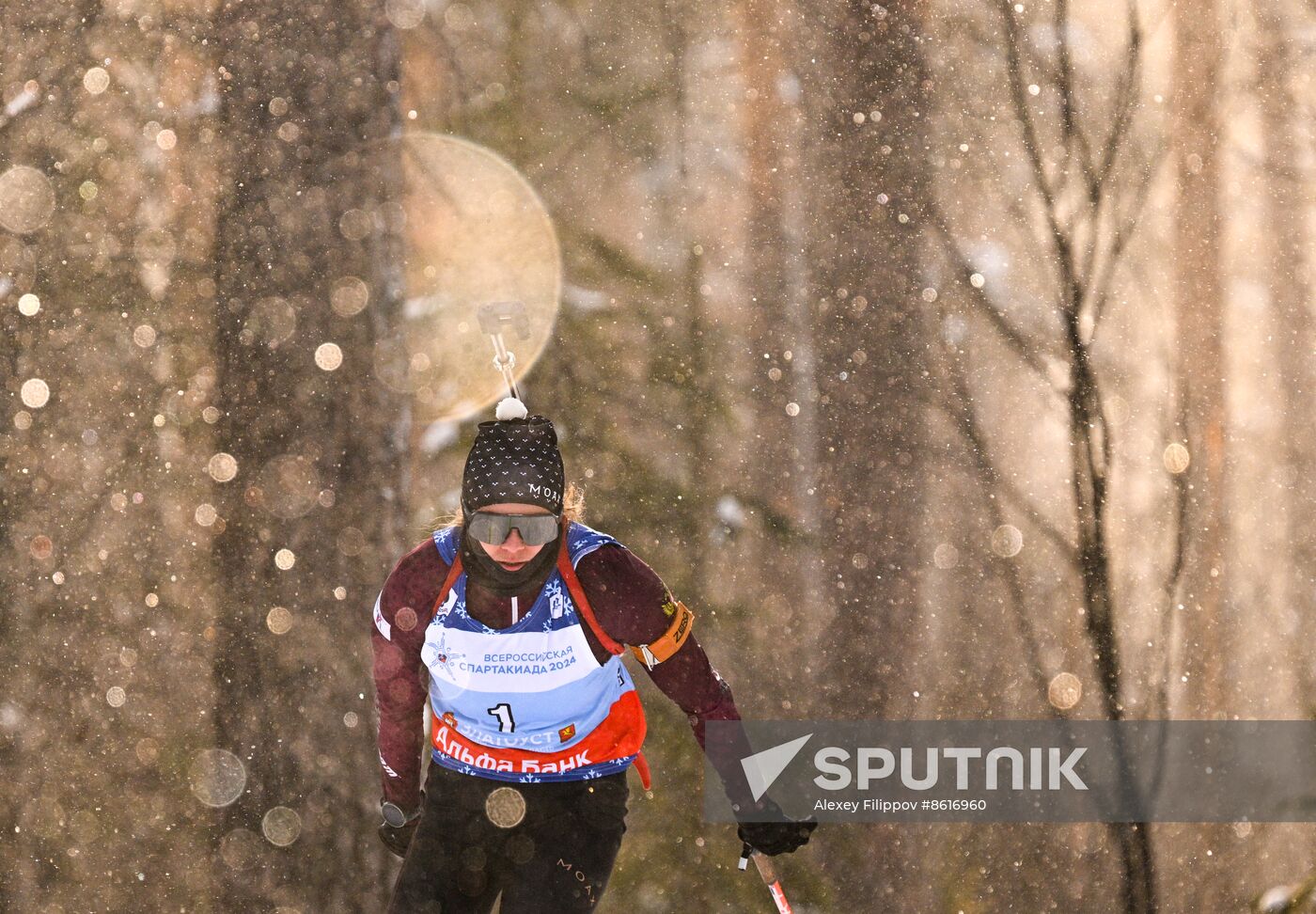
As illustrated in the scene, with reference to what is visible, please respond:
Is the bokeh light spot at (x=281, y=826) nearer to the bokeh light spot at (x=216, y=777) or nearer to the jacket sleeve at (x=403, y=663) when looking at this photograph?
the bokeh light spot at (x=216, y=777)

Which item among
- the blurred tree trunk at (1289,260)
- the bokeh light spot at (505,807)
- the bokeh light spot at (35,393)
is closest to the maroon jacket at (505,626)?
the bokeh light spot at (505,807)

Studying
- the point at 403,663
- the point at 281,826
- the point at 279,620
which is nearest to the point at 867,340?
the point at 403,663

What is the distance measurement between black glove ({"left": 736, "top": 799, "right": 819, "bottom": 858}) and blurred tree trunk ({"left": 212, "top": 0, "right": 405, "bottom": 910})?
1.92 m

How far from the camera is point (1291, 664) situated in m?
4.72

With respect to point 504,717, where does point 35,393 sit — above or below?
below

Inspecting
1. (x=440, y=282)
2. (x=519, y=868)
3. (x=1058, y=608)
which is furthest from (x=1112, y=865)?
(x=440, y=282)

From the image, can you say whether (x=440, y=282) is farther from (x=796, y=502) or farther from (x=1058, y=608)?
(x=1058, y=608)

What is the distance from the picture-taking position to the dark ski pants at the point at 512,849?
281 cm

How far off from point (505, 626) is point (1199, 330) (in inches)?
140

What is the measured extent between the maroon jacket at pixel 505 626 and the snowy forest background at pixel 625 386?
3.99 ft

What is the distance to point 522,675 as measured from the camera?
2.92 metres

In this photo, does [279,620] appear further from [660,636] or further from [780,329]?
[780,329]

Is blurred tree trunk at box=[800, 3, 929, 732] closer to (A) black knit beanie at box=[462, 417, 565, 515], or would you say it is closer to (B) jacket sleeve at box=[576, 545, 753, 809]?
→ (B) jacket sleeve at box=[576, 545, 753, 809]

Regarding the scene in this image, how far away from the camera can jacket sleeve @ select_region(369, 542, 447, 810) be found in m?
2.96
